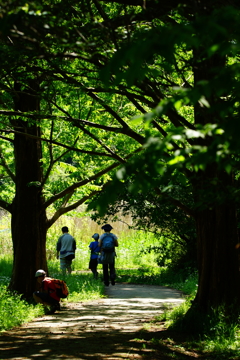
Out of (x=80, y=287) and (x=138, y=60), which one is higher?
(x=138, y=60)

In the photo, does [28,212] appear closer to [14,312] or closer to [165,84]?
[14,312]

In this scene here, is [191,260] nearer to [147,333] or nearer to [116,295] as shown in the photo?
[116,295]

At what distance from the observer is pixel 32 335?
7.59 meters

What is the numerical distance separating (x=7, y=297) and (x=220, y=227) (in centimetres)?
483

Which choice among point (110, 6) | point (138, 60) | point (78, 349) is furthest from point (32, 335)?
point (138, 60)

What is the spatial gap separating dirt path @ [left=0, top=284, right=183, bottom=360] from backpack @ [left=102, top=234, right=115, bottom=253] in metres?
2.50

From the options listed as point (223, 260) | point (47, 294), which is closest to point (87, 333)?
point (47, 294)

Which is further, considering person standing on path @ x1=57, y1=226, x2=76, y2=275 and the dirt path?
person standing on path @ x1=57, y1=226, x2=76, y2=275

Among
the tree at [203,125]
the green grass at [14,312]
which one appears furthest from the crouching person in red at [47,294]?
the tree at [203,125]

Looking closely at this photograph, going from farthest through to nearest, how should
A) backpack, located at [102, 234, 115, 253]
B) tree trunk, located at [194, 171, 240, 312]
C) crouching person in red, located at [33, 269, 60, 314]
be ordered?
backpack, located at [102, 234, 115, 253], crouching person in red, located at [33, 269, 60, 314], tree trunk, located at [194, 171, 240, 312]

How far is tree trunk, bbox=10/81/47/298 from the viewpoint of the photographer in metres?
11.2

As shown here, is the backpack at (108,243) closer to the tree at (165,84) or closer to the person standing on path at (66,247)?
the person standing on path at (66,247)

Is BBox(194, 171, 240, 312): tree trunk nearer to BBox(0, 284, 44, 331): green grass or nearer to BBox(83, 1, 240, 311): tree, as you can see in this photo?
BBox(83, 1, 240, 311): tree

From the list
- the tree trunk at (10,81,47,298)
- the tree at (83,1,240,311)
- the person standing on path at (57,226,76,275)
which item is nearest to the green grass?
the tree trunk at (10,81,47,298)
